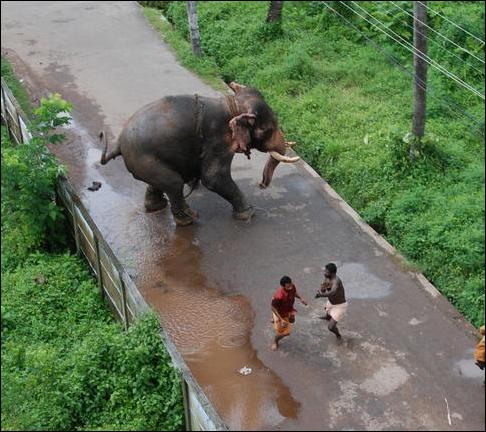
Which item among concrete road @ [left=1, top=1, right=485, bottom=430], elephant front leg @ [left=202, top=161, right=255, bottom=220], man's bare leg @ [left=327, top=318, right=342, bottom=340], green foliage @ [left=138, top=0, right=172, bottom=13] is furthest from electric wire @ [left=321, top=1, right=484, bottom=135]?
green foliage @ [left=138, top=0, right=172, bottom=13]

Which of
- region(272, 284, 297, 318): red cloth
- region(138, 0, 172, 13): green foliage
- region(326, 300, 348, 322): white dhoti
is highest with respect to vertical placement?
region(272, 284, 297, 318): red cloth

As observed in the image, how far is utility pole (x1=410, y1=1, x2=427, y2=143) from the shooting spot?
11.0 metres

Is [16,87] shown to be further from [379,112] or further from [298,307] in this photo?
[298,307]

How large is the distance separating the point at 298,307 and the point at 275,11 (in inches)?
353

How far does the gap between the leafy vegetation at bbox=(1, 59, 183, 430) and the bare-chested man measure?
5.66 feet

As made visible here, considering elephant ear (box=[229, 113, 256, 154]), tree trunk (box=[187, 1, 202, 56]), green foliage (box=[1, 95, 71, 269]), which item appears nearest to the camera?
elephant ear (box=[229, 113, 256, 154])

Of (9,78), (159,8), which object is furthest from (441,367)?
(159,8)

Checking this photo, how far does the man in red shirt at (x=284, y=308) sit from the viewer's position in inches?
321

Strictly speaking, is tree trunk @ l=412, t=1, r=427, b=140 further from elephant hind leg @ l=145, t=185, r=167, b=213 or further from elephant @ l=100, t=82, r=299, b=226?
elephant hind leg @ l=145, t=185, r=167, b=213

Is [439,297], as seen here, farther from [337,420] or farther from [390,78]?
[390,78]

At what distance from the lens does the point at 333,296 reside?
27.6 ft

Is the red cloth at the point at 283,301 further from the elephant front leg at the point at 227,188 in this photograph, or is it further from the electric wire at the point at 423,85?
the electric wire at the point at 423,85

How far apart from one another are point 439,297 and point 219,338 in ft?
8.42

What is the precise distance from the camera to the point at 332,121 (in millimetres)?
13508
